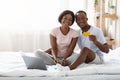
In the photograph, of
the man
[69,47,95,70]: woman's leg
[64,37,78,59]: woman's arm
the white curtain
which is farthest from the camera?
the white curtain

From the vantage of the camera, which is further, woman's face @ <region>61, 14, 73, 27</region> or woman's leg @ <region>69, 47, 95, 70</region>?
woman's face @ <region>61, 14, 73, 27</region>

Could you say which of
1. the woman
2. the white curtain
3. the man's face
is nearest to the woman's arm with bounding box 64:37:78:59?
the woman

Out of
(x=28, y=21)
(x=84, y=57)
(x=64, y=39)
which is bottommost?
(x=84, y=57)

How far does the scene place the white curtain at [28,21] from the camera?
3.65 m

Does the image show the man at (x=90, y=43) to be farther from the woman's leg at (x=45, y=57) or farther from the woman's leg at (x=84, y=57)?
the woman's leg at (x=45, y=57)

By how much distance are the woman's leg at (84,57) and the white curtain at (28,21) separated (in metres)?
1.50

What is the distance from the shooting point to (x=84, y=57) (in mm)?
2244

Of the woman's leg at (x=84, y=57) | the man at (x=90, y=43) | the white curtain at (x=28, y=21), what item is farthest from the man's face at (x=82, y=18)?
the white curtain at (x=28, y=21)

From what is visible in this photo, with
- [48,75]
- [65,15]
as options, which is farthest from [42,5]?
[48,75]

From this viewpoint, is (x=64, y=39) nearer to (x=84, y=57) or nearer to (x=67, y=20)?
(x=67, y=20)

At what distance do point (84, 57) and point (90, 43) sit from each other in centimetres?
28

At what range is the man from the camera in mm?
2288

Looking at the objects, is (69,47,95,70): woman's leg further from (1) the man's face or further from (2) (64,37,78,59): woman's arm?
(1) the man's face

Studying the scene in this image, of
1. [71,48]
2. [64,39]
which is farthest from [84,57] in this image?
[64,39]
